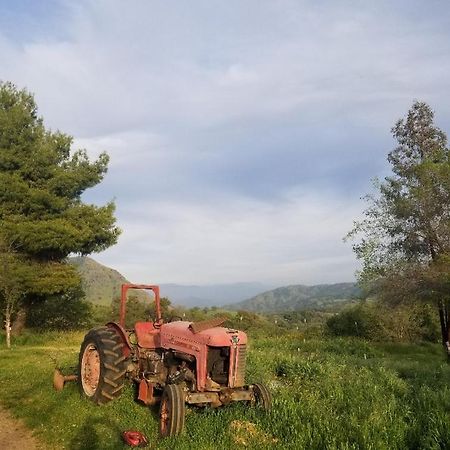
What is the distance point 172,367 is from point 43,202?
15.9 meters

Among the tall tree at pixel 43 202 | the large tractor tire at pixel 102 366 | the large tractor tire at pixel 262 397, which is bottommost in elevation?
the large tractor tire at pixel 262 397

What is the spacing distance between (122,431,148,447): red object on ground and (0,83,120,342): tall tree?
14902mm

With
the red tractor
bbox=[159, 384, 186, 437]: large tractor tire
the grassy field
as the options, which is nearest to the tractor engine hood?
the red tractor

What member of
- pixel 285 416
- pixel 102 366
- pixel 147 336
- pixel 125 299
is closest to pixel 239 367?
pixel 285 416

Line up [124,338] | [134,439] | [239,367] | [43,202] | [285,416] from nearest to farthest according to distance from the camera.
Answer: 1. [134,439]
2. [285,416]
3. [239,367]
4. [124,338]
5. [43,202]

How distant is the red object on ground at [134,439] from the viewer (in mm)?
6234

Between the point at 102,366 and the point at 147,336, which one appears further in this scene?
the point at 147,336

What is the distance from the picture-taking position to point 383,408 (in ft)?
23.4

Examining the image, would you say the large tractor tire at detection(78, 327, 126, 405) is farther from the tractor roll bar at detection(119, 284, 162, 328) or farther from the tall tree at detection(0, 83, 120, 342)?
the tall tree at detection(0, 83, 120, 342)

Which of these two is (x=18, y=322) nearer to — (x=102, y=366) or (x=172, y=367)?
(x=102, y=366)

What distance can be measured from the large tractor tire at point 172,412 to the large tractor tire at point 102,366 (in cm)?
159

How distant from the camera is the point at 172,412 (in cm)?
649

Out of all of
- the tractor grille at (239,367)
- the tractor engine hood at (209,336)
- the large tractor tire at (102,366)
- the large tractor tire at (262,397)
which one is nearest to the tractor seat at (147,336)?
the large tractor tire at (102,366)

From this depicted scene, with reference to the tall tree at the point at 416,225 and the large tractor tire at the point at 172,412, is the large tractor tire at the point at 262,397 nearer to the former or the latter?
the large tractor tire at the point at 172,412
